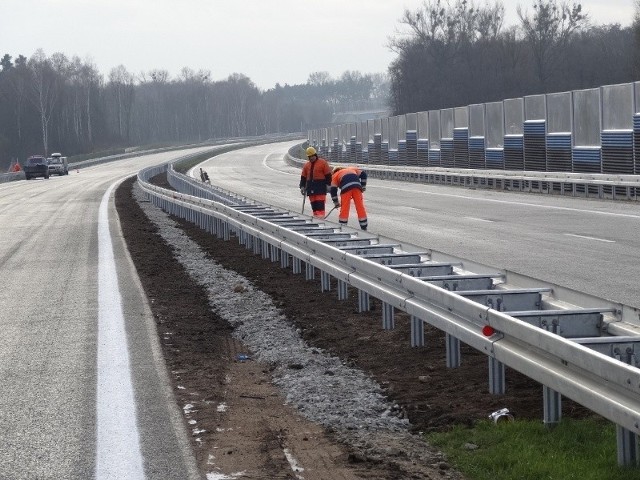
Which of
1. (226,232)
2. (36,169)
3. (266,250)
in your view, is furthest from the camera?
(36,169)

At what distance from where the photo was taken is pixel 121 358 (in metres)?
10.4

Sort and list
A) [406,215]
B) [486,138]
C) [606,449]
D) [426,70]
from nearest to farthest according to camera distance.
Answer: [606,449] → [406,215] → [486,138] → [426,70]

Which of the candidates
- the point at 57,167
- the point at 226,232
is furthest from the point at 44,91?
the point at 226,232

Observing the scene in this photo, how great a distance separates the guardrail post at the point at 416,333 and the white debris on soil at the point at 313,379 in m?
0.71

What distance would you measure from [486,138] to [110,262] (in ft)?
94.9

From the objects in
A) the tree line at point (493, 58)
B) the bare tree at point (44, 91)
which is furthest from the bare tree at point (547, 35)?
the bare tree at point (44, 91)

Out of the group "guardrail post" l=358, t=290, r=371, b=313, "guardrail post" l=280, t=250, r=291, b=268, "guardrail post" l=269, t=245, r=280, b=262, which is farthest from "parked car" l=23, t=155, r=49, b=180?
"guardrail post" l=358, t=290, r=371, b=313

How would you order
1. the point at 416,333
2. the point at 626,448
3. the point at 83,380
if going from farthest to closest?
the point at 416,333
the point at 83,380
the point at 626,448

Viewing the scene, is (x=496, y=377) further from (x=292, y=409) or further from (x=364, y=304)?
(x=364, y=304)

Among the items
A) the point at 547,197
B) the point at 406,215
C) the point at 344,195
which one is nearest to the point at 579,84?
the point at 547,197

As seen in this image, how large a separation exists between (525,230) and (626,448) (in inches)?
667

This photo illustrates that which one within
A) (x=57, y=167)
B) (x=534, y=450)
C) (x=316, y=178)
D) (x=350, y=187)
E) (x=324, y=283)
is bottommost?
(x=57, y=167)

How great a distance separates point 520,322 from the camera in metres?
7.02

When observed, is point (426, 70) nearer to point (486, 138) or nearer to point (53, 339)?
point (486, 138)
